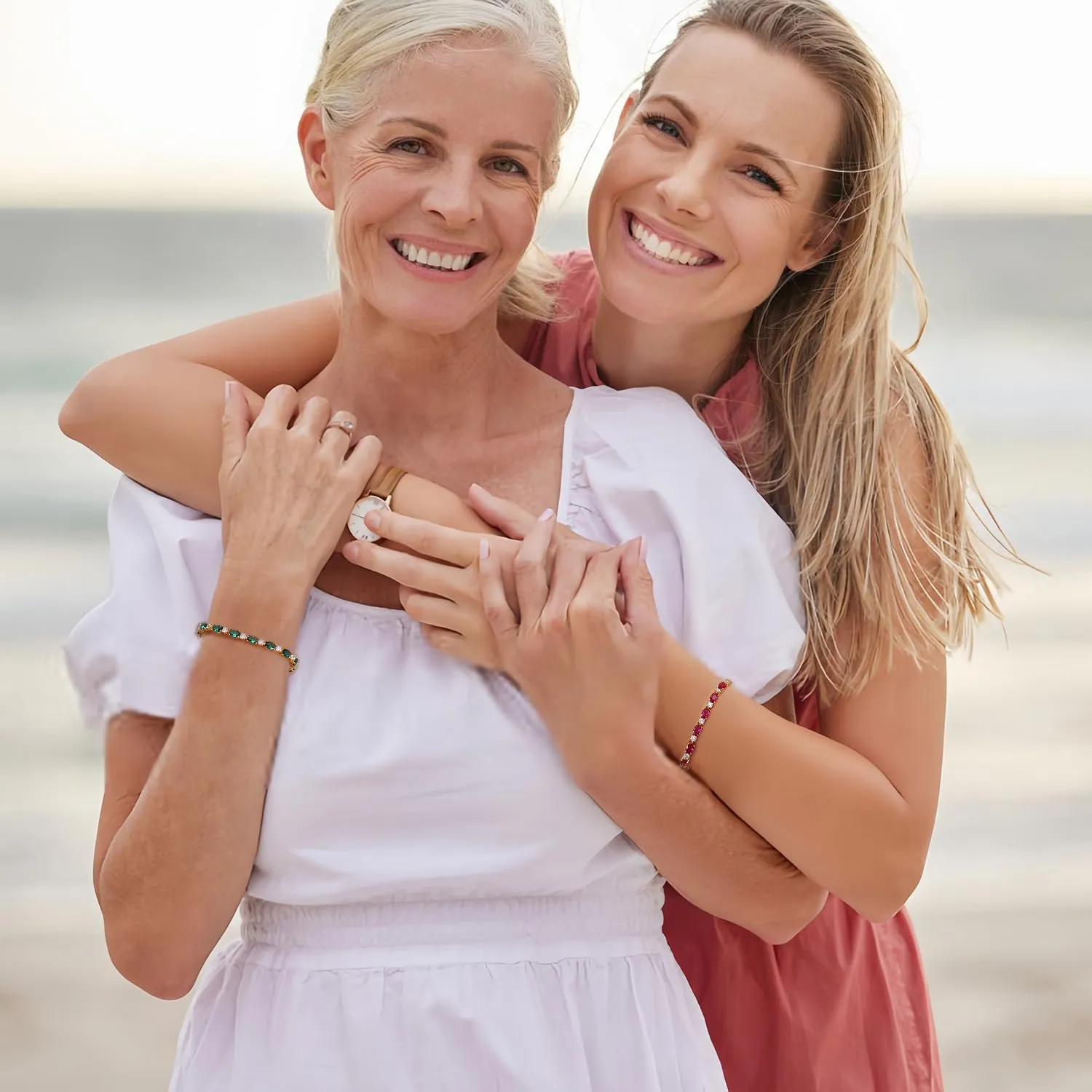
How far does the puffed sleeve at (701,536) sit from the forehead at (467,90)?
13.9 inches

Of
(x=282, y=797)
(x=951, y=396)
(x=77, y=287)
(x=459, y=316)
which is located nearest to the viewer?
(x=282, y=797)

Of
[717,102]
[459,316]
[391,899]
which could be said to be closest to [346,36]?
[459,316]

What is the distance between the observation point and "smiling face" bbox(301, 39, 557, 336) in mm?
1583

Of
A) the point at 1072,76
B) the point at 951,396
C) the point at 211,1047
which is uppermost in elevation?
the point at 1072,76

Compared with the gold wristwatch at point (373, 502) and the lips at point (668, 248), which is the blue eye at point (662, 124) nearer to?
the lips at point (668, 248)

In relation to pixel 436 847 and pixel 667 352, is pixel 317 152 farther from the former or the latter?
pixel 436 847

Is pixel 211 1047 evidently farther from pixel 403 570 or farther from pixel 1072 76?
pixel 1072 76

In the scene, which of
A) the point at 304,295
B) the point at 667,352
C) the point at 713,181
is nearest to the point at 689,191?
the point at 713,181

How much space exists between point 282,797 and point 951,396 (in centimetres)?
893

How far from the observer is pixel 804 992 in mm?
1948

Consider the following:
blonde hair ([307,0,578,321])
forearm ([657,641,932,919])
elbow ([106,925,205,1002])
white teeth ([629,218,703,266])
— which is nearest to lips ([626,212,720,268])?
white teeth ([629,218,703,266])

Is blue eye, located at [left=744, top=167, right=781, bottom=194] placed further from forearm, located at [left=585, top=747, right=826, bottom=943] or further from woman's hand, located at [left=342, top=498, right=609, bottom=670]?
forearm, located at [left=585, top=747, right=826, bottom=943]

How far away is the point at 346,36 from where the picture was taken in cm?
164

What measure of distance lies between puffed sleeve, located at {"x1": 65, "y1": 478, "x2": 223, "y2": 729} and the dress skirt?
261mm
